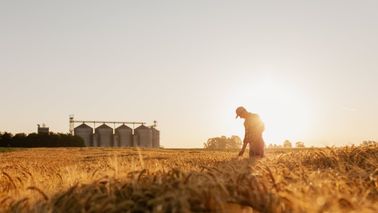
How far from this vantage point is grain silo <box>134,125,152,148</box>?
13550 cm

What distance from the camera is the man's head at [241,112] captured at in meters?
16.7

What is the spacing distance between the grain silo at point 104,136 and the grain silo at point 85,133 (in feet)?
5.08

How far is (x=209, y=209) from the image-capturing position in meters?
2.98

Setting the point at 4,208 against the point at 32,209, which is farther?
the point at 4,208

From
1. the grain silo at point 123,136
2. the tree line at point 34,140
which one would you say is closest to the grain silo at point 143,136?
the grain silo at point 123,136

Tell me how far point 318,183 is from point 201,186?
1.15 metres

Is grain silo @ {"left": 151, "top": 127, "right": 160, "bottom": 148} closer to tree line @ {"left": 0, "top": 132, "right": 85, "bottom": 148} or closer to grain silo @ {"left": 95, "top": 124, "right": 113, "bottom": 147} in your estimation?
grain silo @ {"left": 95, "top": 124, "right": 113, "bottom": 147}

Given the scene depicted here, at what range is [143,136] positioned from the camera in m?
136

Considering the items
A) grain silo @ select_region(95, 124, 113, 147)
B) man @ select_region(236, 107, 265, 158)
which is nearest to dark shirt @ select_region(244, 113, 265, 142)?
man @ select_region(236, 107, 265, 158)

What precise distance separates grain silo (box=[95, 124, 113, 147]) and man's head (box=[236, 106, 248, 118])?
117120 millimetres

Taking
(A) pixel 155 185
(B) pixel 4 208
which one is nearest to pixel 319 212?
(A) pixel 155 185

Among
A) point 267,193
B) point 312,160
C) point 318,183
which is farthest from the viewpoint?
point 312,160

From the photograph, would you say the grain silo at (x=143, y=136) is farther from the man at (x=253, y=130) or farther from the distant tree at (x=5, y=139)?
the man at (x=253, y=130)

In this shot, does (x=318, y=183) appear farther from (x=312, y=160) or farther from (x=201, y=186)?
(x=312, y=160)
